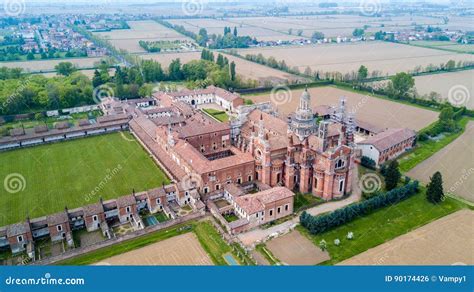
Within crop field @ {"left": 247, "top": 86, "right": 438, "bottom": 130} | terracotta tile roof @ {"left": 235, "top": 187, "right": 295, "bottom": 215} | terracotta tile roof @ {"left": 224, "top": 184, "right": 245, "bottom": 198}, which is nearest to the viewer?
terracotta tile roof @ {"left": 235, "top": 187, "right": 295, "bottom": 215}

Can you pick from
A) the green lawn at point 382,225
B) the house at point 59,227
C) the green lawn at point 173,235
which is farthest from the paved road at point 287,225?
the house at point 59,227

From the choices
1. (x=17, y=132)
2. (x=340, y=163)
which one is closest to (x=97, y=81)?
(x=17, y=132)

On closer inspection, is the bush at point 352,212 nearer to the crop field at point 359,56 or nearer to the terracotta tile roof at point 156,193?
the terracotta tile roof at point 156,193

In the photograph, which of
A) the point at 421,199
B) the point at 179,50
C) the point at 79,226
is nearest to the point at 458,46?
the point at 179,50

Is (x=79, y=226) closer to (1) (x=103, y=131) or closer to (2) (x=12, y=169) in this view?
(2) (x=12, y=169)

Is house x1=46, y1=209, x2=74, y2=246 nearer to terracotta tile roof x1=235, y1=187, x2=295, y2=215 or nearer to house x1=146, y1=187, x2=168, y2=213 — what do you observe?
house x1=146, y1=187, x2=168, y2=213

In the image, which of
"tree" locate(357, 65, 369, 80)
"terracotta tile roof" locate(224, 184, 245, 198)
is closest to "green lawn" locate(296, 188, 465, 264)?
"terracotta tile roof" locate(224, 184, 245, 198)
